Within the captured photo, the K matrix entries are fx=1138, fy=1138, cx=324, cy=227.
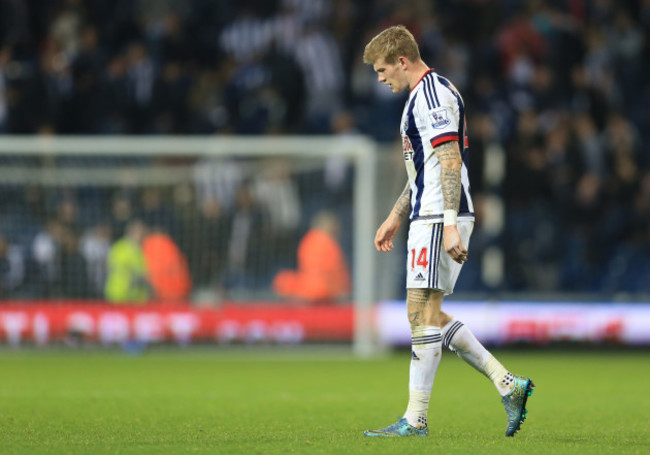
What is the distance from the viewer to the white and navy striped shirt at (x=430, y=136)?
5.68 meters

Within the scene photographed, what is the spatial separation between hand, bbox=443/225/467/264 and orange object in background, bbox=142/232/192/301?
9708 millimetres

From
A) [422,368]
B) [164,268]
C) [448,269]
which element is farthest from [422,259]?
[164,268]

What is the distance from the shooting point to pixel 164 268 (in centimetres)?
1491

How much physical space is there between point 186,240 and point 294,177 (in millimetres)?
1672

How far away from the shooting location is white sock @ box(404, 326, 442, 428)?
18.8ft

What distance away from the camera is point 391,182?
1522 cm

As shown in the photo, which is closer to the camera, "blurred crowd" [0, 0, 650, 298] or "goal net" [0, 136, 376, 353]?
"goal net" [0, 136, 376, 353]

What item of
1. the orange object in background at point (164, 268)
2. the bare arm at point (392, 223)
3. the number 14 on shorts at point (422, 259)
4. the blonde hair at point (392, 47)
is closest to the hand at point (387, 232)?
the bare arm at point (392, 223)

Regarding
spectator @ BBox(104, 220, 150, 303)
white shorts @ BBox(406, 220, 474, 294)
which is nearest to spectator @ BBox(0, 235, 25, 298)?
spectator @ BBox(104, 220, 150, 303)

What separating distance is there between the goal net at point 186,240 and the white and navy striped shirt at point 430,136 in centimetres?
846

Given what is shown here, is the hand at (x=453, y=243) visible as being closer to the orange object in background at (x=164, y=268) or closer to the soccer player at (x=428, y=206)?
the soccer player at (x=428, y=206)

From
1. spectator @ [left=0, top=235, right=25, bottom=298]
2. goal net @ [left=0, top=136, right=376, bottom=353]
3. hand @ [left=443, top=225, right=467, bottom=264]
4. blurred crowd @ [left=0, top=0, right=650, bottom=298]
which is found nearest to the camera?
hand @ [left=443, top=225, right=467, bottom=264]

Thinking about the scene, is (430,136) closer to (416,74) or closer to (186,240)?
(416,74)

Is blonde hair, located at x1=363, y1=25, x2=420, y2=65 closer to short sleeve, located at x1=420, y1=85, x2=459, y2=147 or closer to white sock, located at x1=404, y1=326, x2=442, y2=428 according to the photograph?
short sleeve, located at x1=420, y1=85, x2=459, y2=147
